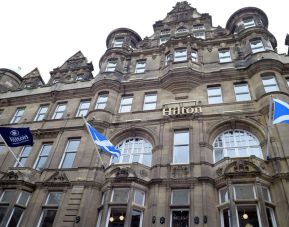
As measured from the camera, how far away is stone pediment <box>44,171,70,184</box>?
711 inches

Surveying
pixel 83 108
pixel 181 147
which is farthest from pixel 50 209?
pixel 83 108

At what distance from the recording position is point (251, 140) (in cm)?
1777

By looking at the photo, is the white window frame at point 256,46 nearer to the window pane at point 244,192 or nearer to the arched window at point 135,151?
the arched window at point 135,151

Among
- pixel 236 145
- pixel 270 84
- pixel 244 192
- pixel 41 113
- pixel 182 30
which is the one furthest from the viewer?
pixel 182 30

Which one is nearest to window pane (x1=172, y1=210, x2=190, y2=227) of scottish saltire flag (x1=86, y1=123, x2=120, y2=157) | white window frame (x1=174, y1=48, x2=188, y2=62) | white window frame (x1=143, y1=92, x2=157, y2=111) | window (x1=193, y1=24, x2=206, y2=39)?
scottish saltire flag (x1=86, y1=123, x2=120, y2=157)

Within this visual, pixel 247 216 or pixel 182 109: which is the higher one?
pixel 182 109

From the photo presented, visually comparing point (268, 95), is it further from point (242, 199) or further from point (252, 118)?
point (242, 199)

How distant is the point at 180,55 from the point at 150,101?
18.9 feet

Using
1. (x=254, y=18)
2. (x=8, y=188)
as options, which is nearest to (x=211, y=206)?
(x=8, y=188)

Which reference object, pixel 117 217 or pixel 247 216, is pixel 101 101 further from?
pixel 247 216

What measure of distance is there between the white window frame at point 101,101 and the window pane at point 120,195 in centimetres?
872

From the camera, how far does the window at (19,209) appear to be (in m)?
16.7

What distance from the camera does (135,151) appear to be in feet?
63.2

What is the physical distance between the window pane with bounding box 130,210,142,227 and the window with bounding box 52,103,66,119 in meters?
12.9
